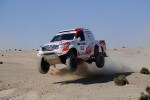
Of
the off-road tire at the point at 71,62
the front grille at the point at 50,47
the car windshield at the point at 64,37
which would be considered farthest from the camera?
the car windshield at the point at 64,37

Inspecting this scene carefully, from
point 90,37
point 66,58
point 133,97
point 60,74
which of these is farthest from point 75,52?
point 133,97

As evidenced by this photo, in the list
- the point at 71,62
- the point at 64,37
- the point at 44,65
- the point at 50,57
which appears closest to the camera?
the point at 71,62

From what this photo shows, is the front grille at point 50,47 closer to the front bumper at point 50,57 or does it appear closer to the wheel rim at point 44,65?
the front bumper at point 50,57

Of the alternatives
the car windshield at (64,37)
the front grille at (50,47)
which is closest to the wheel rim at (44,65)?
the front grille at (50,47)

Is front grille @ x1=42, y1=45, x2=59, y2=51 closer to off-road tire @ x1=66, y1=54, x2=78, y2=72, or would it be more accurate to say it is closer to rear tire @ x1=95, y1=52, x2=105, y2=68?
off-road tire @ x1=66, y1=54, x2=78, y2=72

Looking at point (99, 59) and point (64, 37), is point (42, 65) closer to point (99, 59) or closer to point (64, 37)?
point (64, 37)

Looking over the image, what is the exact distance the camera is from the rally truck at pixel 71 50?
688 inches

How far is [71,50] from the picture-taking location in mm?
17969

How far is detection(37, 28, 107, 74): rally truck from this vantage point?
57.4 ft

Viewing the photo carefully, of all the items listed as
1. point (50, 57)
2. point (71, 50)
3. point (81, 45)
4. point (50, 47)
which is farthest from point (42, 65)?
point (81, 45)

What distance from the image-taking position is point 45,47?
58.9 ft

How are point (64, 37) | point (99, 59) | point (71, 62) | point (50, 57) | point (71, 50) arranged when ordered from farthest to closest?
point (99, 59)
point (64, 37)
point (71, 50)
point (50, 57)
point (71, 62)

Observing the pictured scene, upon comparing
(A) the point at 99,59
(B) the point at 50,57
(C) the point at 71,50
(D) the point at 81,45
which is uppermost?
(D) the point at 81,45

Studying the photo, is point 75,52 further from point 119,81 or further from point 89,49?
point 119,81
